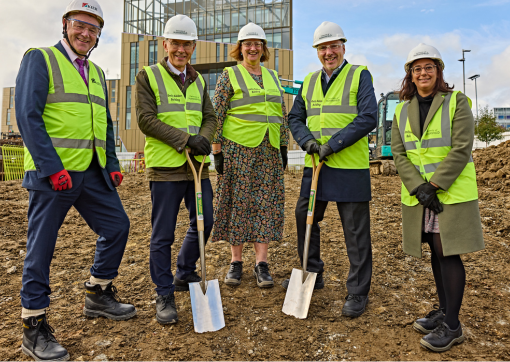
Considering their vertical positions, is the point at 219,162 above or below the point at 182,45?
below

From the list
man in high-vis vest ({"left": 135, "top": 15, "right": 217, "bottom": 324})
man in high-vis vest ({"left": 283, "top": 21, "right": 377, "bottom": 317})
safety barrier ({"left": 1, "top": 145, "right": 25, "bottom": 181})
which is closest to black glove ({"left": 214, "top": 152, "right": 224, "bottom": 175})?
man in high-vis vest ({"left": 135, "top": 15, "right": 217, "bottom": 324})

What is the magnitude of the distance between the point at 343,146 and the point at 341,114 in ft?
1.07

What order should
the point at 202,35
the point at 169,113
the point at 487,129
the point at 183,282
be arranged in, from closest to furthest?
the point at 169,113 < the point at 183,282 < the point at 487,129 < the point at 202,35

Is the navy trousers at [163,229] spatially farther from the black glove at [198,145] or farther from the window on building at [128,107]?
the window on building at [128,107]

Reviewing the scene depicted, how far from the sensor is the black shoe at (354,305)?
124 inches

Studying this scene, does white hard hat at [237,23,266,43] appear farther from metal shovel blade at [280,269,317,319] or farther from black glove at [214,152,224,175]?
metal shovel blade at [280,269,317,319]

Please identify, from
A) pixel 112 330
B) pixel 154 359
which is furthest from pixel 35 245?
pixel 154 359

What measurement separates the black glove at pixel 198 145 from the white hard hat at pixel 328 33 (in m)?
1.30

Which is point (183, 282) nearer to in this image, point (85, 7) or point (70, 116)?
point (70, 116)

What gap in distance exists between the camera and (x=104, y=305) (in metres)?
3.18

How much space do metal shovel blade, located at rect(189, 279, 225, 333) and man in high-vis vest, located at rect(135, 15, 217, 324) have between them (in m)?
0.22

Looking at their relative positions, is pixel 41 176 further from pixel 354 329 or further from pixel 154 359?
pixel 354 329

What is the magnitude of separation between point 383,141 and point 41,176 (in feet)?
42.2

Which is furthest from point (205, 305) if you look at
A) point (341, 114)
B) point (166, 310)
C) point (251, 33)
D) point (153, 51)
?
point (153, 51)
